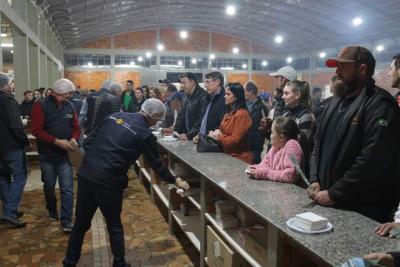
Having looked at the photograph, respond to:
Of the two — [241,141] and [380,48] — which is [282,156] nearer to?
[241,141]

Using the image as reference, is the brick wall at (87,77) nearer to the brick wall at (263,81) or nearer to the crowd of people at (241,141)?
the brick wall at (263,81)

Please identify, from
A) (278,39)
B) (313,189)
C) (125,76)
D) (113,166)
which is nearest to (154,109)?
(113,166)

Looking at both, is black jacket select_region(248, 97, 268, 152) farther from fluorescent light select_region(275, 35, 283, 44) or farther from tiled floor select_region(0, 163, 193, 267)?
fluorescent light select_region(275, 35, 283, 44)

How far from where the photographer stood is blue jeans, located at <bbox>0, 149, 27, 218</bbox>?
16.1 feet

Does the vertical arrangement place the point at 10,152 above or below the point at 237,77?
below

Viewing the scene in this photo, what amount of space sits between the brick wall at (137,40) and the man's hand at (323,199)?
24.8 metres

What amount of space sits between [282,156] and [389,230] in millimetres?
1254

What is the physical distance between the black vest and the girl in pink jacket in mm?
2524

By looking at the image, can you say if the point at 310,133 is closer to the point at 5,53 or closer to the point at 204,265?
the point at 204,265

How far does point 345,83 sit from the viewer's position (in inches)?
100

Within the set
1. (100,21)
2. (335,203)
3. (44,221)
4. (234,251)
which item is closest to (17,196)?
(44,221)

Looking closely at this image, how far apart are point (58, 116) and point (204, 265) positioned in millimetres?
2481

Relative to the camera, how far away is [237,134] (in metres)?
4.19

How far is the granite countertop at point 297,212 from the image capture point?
187cm
